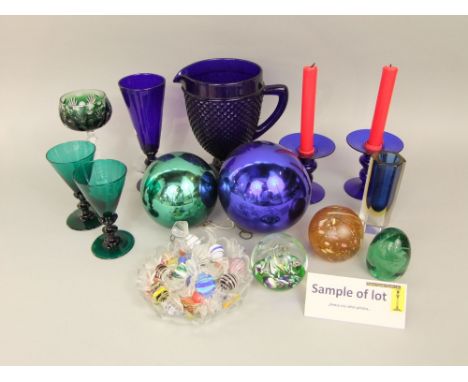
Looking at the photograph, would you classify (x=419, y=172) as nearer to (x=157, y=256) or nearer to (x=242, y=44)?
(x=242, y=44)

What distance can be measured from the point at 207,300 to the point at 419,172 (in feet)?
2.32

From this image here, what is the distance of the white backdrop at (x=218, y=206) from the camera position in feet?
2.26

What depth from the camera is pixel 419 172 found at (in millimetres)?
1103

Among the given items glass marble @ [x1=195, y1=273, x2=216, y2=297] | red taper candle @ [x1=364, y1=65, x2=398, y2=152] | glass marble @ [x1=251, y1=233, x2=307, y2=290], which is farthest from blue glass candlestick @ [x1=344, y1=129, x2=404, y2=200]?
glass marble @ [x1=195, y1=273, x2=216, y2=297]

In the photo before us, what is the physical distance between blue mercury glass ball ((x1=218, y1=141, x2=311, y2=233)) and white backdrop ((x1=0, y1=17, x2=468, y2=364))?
0.43 ft

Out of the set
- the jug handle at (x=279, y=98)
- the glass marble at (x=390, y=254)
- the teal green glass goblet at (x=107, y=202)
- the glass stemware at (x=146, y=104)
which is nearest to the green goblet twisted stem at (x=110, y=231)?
the teal green glass goblet at (x=107, y=202)

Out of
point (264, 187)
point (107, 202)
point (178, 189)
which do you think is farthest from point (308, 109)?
point (107, 202)

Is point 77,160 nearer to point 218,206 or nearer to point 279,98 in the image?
point 218,206

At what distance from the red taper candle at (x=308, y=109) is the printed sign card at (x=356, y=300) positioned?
296 mm

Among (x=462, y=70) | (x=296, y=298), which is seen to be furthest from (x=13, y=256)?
(x=462, y=70)

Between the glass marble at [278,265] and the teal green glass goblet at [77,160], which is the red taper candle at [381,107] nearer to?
the glass marble at [278,265]

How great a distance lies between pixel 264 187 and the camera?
768 mm

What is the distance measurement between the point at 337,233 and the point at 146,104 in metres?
0.49

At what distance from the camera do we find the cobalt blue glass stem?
2.98 ft
